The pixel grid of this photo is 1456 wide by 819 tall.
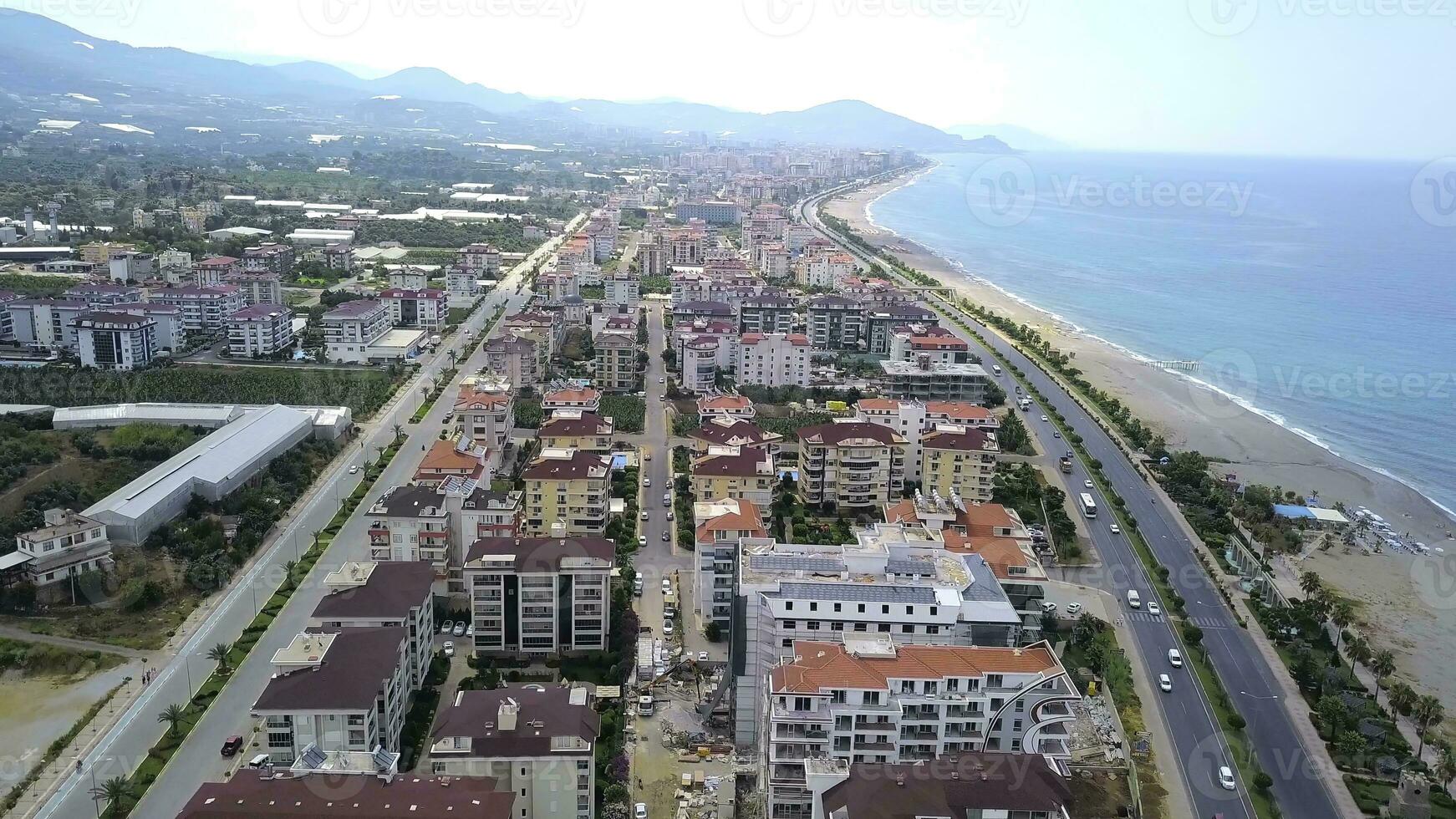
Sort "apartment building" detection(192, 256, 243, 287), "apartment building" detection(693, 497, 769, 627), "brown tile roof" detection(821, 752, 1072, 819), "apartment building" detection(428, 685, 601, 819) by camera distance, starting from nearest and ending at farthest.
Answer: "brown tile roof" detection(821, 752, 1072, 819) → "apartment building" detection(428, 685, 601, 819) → "apartment building" detection(693, 497, 769, 627) → "apartment building" detection(192, 256, 243, 287)

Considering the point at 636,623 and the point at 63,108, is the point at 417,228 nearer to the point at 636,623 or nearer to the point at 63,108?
the point at 636,623

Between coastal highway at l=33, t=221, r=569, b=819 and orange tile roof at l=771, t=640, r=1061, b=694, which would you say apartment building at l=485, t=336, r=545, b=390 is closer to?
coastal highway at l=33, t=221, r=569, b=819

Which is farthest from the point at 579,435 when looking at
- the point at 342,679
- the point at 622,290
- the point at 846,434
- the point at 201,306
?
the point at 201,306

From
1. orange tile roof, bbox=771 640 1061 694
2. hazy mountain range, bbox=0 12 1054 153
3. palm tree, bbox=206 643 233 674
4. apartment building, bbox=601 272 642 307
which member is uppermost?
hazy mountain range, bbox=0 12 1054 153

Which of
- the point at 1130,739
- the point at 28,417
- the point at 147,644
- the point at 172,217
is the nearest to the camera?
the point at 1130,739

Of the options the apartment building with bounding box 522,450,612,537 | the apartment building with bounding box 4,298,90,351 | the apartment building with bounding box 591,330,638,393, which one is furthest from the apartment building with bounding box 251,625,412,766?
the apartment building with bounding box 4,298,90,351

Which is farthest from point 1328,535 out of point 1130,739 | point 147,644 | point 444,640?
point 147,644
